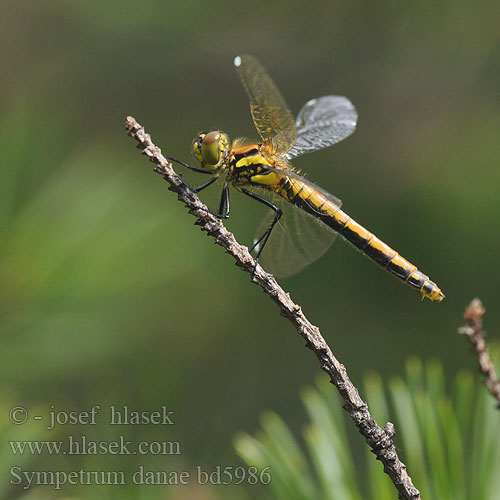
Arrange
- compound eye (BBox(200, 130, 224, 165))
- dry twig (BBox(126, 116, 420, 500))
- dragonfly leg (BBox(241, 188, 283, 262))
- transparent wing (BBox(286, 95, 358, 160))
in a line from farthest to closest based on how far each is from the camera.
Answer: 1. transparent wing (BBox(286, 95, 358, 160))
2. dragonfly leg (BBox(241, 188, 283, 262))
3. compound eye (BBox(200, 130, 224, 165))
4. dry twig (BBox(126, 116, 420, 500))

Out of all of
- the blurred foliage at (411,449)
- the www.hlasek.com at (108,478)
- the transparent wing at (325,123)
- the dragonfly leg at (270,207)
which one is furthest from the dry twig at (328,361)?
the transparent wing at (325,123)

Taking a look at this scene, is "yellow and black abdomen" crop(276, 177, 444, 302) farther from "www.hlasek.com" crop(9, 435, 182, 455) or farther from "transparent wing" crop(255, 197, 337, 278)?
"www.hlasek.com" crop(9, 435, 182, 455)

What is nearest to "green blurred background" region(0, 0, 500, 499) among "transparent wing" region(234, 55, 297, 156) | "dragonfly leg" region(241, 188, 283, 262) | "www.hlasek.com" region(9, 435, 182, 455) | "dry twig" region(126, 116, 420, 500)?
"www.hlasek.com" region(9, 435, 182, 455)

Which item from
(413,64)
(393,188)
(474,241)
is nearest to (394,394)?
(474,241)

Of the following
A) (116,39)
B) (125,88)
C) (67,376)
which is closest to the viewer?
(67,376)

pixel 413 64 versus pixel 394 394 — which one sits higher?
pixel 413 64

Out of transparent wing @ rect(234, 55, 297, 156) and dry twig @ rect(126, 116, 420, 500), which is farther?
transparent wing @ rect(234, 55, 297, 156)

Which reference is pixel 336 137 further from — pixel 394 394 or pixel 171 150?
pixel 394 394
